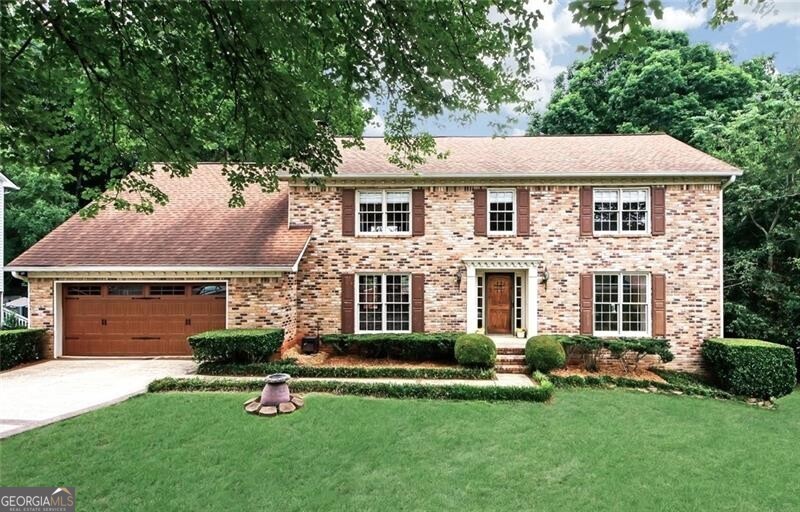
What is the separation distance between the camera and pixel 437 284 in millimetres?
10938

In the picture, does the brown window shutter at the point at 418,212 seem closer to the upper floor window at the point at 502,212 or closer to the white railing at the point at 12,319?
the upper floor window at the point at 502,212

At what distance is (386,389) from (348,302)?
379 centimetres

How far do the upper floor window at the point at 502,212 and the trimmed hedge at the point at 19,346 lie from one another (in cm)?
1294

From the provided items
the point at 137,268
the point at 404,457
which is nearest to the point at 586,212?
the point at 404,457

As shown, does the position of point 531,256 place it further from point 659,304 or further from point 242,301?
point 242,301

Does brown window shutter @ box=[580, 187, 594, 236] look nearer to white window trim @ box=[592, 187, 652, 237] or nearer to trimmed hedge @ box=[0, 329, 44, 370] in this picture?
white window trim @ box=[592, 187, 652, 237]

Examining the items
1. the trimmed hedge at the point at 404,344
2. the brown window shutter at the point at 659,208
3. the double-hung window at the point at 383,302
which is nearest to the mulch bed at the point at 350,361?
the trimmed hedge at the point at 404,344

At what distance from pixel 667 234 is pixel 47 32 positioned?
13548mm

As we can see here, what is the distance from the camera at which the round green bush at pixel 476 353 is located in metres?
8.95

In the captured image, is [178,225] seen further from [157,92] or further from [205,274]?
[157,92]

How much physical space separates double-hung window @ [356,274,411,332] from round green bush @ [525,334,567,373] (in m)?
3.57

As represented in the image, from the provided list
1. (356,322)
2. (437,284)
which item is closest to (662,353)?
(437,284)

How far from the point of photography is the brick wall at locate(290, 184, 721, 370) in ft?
34.4

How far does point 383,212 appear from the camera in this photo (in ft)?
36.4
